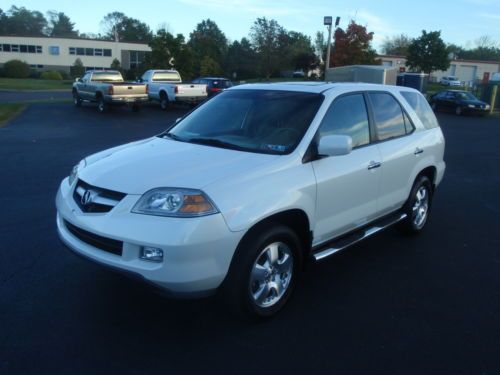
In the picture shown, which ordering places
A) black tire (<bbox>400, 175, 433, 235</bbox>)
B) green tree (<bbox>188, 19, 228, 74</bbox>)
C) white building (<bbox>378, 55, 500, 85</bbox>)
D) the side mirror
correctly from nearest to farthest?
the side mirror, black tire (<bbox>400, 175, 433, 235</bbox>), green tree (<bbox>188, 19, 228, 74</bbox>), white building (<bbox>378, 55, 500, 85</bbox>)

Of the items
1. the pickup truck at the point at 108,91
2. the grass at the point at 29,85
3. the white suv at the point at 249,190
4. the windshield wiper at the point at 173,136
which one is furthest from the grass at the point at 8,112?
the grass at the point at 29,85

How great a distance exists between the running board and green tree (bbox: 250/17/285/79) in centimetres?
5939

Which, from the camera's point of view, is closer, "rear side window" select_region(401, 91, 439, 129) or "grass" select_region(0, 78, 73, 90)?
"rear side window" select_region(401, 91, 439, 129)

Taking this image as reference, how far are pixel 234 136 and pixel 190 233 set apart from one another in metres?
1.49

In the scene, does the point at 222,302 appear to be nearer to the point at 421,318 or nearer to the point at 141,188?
the point at 141,188

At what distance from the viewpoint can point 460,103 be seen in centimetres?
2800

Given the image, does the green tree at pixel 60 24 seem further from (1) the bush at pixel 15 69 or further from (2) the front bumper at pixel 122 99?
(2) the front bumper at pixel 122 99

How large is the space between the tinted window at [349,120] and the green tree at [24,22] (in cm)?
15260

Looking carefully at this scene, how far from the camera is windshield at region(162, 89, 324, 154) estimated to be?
4.05 meters

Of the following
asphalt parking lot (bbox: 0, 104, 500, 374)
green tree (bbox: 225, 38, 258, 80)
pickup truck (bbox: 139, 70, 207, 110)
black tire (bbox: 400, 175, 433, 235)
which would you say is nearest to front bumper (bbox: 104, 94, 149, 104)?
pickup truck (bbox: 139, 70, 207, 110)

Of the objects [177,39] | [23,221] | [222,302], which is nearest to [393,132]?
[222,302]

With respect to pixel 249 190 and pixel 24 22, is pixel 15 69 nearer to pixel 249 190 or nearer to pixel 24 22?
pixel 249 190

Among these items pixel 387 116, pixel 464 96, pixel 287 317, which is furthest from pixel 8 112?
A: pixel 464 96

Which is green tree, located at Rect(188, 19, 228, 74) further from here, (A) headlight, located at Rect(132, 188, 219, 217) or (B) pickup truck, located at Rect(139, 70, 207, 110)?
(A) headlight, located at Rect(132, 188, 219, 217)
